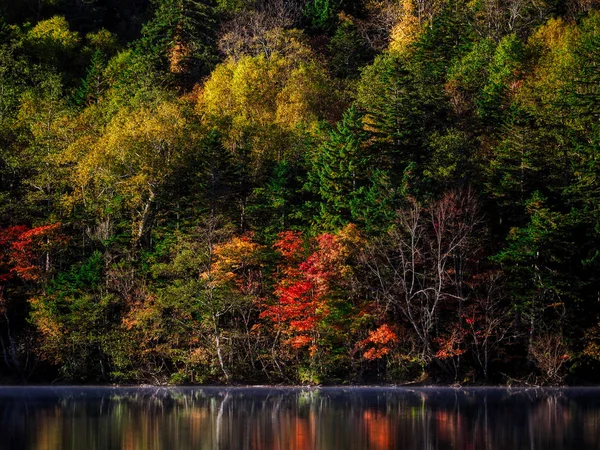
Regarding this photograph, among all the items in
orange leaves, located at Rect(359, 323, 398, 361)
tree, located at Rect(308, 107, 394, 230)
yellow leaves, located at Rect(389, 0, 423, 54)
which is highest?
yellow leaves, located at Rect(389, 0, 423, 54)

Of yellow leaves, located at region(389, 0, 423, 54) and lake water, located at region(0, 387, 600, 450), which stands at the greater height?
yellow leaves, located at region(389, 0, 423, 54)

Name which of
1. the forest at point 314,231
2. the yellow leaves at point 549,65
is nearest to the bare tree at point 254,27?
the forest at point 314,231

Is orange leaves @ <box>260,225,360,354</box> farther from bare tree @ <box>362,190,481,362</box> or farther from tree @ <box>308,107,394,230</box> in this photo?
tree @ <box>308,107,394,230</box>

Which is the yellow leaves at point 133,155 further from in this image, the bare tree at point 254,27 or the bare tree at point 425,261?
the bare tree at point 254,27

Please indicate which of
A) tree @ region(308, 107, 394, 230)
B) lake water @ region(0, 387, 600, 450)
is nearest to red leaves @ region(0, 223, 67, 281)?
lake water @ region(0, 387, 600, 450)

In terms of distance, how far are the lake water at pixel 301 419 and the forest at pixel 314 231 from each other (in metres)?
3.19

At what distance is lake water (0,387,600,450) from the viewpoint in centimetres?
3172

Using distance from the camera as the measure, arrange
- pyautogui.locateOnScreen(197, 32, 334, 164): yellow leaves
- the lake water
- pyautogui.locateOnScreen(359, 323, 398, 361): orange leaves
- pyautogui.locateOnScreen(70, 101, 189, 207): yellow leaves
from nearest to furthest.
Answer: the lake water → pyautogui.locateOnScreen(359, 323, 398, 361): orange leaves → pyautogui.locateOnScreen(70, 101, 189, 207): yellow leaves → pyautogui.locateOnScreen(197, 32, 334, 164): yellow leaves

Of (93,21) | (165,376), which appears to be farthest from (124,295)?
(93,21)

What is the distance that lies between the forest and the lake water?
3.19 metres

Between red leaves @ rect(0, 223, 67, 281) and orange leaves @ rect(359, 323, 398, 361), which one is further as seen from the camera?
red leaves @ rect(0, 223, 67, 281)

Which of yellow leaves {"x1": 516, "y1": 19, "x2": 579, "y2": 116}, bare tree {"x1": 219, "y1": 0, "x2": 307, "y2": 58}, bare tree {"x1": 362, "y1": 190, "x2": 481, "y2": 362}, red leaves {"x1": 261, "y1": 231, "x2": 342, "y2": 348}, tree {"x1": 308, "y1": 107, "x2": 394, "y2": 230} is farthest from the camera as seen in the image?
bare tree {"x1": 219, "y1": 0, "x2": 307, "y2": 58}

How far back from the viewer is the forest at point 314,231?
52.3 m

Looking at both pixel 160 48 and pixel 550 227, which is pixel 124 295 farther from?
pixel 160 48
